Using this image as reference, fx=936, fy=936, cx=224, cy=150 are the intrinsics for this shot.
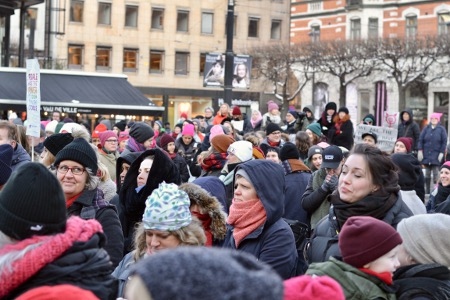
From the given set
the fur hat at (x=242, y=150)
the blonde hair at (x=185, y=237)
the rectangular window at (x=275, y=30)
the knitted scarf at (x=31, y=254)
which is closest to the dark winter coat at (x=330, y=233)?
the blonde hair at (x=185, y=237)

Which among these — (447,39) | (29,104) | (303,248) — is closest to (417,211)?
(303,248)

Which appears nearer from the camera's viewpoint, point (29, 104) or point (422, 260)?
point (422, 260)

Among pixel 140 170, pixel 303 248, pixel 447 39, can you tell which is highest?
pixel 447 39

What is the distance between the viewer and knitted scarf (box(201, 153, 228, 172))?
10836mm

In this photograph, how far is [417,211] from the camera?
25.8 ft

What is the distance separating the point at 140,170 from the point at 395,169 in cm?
243

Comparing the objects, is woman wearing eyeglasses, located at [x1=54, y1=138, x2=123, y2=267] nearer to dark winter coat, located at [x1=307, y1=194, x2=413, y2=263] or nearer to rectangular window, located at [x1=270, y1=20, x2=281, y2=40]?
dark winter coat, located at [x1=307, y1=194, x2=413, y2=263]

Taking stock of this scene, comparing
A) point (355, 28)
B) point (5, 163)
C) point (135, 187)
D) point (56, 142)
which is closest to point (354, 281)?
point (135, 187)

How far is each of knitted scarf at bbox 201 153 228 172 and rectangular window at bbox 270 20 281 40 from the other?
186 feet

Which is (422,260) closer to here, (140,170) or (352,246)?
(352,246)

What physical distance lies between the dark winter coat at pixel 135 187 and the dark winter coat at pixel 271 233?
139 cm

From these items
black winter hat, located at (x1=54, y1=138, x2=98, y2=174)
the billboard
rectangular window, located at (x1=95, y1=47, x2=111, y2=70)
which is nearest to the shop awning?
the billboard

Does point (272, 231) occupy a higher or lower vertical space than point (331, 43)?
lower

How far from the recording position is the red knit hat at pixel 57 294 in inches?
131
